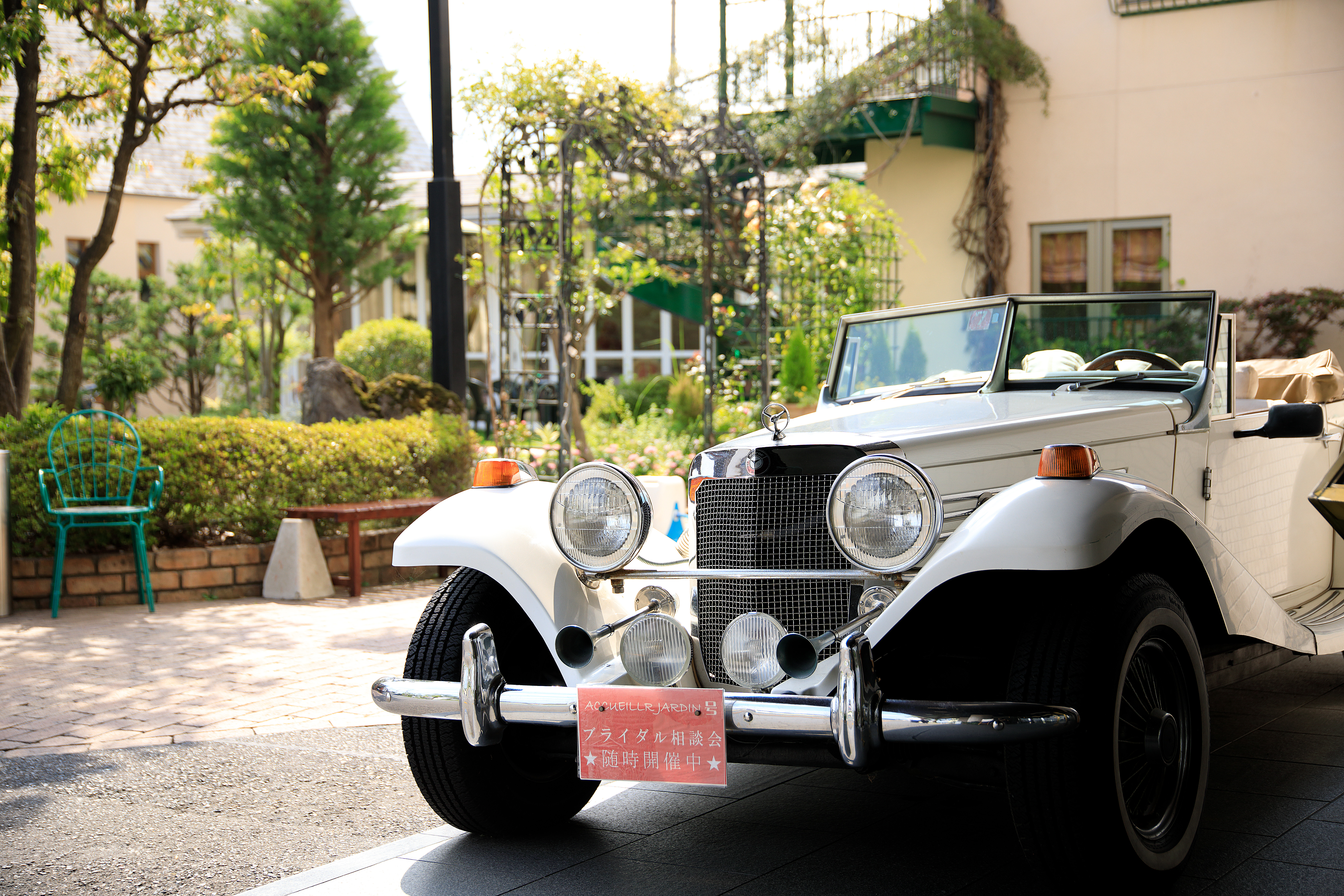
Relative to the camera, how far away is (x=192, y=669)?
579cm

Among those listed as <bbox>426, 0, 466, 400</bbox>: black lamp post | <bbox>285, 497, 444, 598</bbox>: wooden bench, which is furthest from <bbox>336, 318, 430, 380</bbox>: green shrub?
<bbox>285, 497, 444, 598</bbox>: wooden bench

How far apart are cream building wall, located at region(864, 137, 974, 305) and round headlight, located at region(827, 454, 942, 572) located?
9845 millimetres

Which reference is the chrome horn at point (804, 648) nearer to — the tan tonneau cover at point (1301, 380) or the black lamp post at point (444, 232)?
the tan tonneau cover at point (1301, 380)

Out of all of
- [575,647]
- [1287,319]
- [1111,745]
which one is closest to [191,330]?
[1287,319]

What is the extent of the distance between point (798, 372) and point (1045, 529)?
7.92m

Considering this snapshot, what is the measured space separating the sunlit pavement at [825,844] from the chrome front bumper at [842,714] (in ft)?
1.64

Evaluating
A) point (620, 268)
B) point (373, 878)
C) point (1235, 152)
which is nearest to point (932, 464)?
point (373, 878)

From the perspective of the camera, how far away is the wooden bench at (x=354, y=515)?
7781 mm

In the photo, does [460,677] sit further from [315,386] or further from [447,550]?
[315,386]

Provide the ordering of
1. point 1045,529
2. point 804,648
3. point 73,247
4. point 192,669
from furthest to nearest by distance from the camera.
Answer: point 73,247
point 192,669
point 804,648
point 1045,529

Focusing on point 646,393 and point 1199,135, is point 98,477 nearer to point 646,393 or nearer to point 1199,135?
point 646,393

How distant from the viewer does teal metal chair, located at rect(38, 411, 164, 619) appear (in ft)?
23.7

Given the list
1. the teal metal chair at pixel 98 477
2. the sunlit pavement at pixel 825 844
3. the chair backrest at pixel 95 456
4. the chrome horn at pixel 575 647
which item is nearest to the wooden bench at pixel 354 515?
the teal metal chair at pixel 98 477

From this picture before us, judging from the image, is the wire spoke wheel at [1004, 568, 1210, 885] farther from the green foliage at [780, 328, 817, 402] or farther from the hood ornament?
the green foliage at [780, 328, 817, 402]
